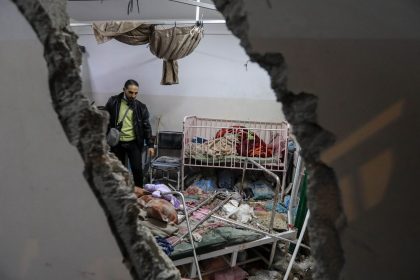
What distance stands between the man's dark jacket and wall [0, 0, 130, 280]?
2999 mm

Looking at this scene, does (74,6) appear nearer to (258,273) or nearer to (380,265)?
(258,273)

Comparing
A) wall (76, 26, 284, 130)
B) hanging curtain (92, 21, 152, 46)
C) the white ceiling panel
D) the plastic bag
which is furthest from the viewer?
wall (76, 26, 284, 130)

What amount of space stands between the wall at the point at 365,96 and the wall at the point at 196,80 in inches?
184

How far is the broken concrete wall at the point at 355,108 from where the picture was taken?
0.88 m

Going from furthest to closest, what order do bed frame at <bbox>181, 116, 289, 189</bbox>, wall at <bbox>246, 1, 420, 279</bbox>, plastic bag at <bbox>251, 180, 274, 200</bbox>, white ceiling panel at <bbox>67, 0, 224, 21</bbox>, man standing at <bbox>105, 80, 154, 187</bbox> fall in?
white ceiling panel at <bbox>67, 0, 224, 21</bbox>
bed frame at <bbox>181, 116, 289, 189</bbox>
plastic bag at <bbox>251, 180, 274, 200</bbox>
man standing at <bbox>105, 80, 154, 187</bbox>
wall at <bbox>246, 1, 420, 279</bbox>

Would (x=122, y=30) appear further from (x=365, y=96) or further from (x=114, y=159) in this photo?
(x=365, y=96)

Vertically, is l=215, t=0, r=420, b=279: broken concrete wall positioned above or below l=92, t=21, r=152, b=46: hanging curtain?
below

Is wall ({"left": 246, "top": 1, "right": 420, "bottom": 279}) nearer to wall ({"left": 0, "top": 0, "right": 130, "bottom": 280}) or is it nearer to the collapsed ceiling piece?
wall ({"left": 0, "top": 0, "right": 130, "bottom": 280})

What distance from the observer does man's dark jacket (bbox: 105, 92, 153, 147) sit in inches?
169

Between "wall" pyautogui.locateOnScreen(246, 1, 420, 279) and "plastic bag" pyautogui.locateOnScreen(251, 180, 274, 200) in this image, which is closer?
"wall" pyautogui.locateOnScreen(246, 1, 420, 279)

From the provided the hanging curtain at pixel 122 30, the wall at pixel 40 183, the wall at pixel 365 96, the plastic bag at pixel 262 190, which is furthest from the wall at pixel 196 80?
the wall at pixel 365 96

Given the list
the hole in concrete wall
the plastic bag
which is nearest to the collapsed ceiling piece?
the plastic bag

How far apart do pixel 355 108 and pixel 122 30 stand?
3675mm


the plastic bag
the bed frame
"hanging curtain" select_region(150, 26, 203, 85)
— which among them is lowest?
the plastic bag
